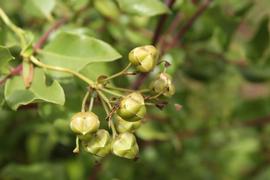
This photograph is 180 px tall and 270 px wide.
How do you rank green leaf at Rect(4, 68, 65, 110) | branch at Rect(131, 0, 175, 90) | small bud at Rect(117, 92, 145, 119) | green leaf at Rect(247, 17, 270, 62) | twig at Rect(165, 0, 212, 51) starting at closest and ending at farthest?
small bud at Rect(117, 92, 145, 119)
green leaf at Rect(4, 68, 65, 110)
branch at Rect(131, 0, 175, 90)
twig at Rect(165, 0, 212, 51)
green leaf at Rect(247, 17, 270, 62)

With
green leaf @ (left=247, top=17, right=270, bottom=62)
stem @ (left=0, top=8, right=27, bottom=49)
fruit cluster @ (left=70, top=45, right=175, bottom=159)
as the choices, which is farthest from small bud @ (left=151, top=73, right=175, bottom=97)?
green leaf @ (left=247, top=17, right=270, bottom=62)

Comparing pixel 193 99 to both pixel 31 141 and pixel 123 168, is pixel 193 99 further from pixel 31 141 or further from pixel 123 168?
pixel 31 141

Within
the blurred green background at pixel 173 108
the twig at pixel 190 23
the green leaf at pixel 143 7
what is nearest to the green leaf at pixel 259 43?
the blurred green background at pixel 173 108

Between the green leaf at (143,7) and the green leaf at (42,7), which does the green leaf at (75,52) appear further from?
the green leaf at (42,7)

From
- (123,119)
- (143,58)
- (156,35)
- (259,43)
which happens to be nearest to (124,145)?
(123,119)

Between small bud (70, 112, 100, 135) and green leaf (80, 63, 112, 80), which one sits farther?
green leaf (80, 63, 112, 80)

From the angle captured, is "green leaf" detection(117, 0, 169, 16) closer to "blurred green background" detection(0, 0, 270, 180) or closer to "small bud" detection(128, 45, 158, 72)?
"blurred green background" detection(0, 0, 270, 180)

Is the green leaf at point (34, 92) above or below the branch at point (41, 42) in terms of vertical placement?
below
